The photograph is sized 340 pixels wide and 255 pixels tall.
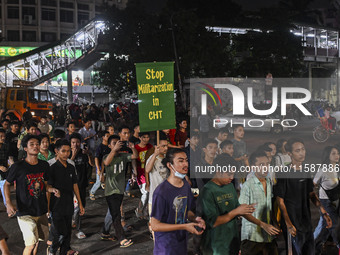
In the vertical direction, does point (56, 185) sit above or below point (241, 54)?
below

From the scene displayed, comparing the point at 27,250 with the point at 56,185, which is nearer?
the point at 27,250

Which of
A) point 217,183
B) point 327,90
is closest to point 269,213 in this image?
point 217,183

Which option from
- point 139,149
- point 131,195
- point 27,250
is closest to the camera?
point 27,250

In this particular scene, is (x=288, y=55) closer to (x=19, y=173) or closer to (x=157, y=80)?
(x=157, y=80)

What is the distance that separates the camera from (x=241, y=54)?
31.2m

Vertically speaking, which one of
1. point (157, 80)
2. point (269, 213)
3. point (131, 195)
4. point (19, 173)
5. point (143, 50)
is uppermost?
point (143, 50)

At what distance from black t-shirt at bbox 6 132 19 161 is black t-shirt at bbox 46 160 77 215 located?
313cm

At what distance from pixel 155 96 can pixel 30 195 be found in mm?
2294

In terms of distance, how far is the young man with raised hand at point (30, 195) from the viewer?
17.6 feet

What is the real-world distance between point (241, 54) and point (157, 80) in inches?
1006

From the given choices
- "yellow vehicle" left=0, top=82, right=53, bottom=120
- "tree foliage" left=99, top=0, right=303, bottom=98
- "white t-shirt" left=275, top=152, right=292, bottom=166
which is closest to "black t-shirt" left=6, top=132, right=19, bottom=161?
"white t-shirt" left=275, top=152, right=292, bottom=166

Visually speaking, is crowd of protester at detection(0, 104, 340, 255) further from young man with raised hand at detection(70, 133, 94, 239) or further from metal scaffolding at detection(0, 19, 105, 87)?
metal scaffolding at detection(0, 19, 105, 87)

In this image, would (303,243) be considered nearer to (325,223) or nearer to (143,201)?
(325,223)

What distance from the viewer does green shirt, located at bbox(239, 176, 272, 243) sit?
15.1 ft
